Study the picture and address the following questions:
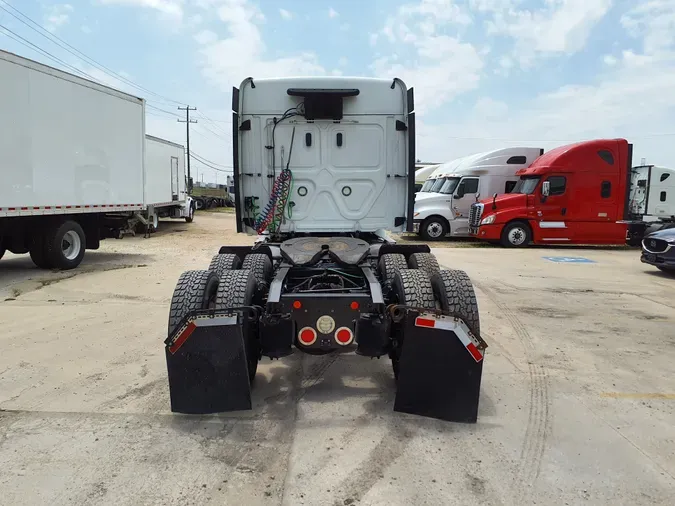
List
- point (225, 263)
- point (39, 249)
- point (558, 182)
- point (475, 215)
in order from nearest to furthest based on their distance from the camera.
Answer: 1. point (225, 263)
2. point (39, 249)
3. point (558, 182)
4. point (475, 215)

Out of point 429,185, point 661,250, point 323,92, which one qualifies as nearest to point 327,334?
point 323,92

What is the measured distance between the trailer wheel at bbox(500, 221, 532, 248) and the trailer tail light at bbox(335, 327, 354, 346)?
13.6m

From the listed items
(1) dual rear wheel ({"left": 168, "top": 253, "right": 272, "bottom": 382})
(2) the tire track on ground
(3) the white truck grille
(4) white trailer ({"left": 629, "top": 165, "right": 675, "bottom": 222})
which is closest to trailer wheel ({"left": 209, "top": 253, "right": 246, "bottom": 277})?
(1) dual rear wheel ({"left": 168, "top": 253, "right": 272, "bottom": 382})

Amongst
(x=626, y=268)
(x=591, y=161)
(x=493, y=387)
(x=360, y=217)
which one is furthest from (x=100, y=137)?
(x=591, y=161)

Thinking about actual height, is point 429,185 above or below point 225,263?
above

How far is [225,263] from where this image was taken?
4945 mm

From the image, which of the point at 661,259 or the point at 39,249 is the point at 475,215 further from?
the point at 39,249

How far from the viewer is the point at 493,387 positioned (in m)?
4.29

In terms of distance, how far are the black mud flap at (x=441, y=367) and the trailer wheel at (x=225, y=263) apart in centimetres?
205

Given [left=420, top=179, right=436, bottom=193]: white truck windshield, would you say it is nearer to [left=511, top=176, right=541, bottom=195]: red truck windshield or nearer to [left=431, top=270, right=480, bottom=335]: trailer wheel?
[left=511, top=176, right=541, bottom=195]: red truck windshield

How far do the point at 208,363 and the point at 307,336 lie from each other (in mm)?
726

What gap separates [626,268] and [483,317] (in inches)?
275

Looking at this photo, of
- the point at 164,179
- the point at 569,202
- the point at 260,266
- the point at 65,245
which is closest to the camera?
the point at 260,266

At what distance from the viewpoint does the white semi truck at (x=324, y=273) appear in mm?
3459
